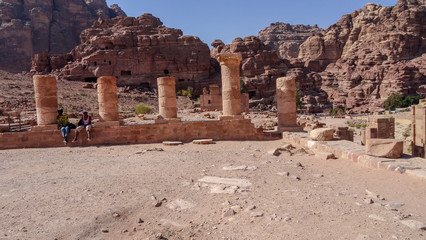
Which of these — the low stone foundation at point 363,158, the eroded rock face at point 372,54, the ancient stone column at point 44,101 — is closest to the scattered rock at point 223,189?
the low stone foundation at point 363,158

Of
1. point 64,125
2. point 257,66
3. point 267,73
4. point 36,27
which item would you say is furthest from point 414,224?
point 36,27

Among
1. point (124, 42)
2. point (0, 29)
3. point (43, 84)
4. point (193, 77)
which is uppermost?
point (0, 29)

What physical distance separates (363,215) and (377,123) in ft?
33.0

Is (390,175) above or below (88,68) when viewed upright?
below

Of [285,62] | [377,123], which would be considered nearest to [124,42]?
[285,62]

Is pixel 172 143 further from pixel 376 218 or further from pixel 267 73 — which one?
pixel 267 73

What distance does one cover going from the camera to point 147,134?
11.3 m

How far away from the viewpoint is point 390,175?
5871 millimetres

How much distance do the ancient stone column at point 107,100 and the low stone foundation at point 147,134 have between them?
0.59 meters

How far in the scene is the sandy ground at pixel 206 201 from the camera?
3.83 m

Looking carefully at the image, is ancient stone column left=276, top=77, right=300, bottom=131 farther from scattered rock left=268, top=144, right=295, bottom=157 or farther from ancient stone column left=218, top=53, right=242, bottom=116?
scattered rock left=268, top=144, right=295, bottom=157

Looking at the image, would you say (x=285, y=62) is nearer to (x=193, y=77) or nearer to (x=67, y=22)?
(x=193, y=77)

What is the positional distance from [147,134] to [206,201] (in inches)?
274

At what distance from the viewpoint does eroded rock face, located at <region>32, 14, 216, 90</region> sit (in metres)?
46.6
